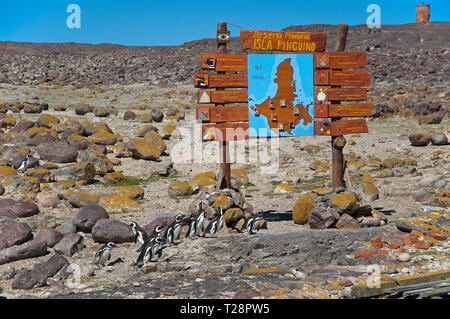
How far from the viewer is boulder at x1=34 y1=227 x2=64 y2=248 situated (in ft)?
34.3

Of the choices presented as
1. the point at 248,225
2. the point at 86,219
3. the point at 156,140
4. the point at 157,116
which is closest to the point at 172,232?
the point at 248,225

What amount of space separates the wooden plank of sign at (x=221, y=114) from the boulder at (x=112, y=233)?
3.03 meters

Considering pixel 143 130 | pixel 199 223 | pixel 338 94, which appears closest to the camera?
pixel 199 223

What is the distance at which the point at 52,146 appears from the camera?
18.2 metres

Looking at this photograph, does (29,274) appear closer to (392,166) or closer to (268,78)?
(268,78)

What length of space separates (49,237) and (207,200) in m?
3.55

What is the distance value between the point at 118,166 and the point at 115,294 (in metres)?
11.7

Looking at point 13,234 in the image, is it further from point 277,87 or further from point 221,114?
point 277,87

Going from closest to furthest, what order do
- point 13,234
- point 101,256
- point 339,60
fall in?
point 101,256 < point 13,234 < point 339,60

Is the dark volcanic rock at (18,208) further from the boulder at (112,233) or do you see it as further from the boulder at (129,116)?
the boulder at (129,116)

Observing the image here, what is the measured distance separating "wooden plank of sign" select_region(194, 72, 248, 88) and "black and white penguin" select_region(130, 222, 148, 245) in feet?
11.5

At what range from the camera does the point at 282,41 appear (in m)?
11.5

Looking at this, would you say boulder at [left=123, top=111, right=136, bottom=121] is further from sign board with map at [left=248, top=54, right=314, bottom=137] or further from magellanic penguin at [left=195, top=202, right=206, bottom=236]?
magellanic penguin at [left=195, top=202, right=206, bottom=236]
